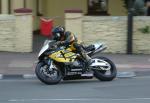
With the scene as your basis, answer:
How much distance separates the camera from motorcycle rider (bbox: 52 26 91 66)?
A: 1366cm

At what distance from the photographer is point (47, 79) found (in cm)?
1351

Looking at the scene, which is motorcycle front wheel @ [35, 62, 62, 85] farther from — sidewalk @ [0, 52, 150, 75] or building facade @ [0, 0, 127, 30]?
building facade @ [0, 0, 127, 30]

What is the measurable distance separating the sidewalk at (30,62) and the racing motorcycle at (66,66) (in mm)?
1826

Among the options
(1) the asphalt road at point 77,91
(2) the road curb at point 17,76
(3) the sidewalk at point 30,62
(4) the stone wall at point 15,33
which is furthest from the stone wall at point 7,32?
(1) the asphalt road at point 77,91

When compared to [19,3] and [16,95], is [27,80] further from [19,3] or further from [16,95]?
[19,3]

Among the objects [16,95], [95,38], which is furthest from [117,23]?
[16,95]

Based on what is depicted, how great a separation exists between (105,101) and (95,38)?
8.55m


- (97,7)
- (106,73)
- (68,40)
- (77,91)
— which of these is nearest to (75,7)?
(97,7)

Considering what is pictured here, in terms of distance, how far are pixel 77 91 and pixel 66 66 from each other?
1.48 m

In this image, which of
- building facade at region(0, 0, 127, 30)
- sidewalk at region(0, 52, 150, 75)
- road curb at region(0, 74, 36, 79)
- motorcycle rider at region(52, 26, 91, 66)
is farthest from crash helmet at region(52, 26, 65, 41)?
building facade at region(0, 0, 127, 30)

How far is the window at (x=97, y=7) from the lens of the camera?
26453 mm

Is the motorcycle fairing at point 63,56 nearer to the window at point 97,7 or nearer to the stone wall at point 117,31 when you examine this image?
the stone wall at point 117,31

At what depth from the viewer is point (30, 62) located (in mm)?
17234

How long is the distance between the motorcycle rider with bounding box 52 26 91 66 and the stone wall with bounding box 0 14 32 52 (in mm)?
5455
